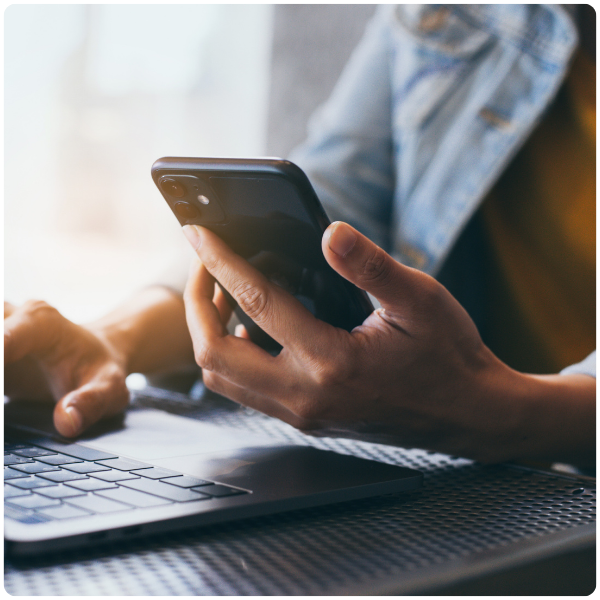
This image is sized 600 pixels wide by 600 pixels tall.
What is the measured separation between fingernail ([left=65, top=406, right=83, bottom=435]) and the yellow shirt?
64 cm

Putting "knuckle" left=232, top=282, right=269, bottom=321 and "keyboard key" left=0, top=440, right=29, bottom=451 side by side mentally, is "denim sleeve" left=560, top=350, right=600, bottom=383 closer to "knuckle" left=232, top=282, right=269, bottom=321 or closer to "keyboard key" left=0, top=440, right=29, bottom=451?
"knuckle" left=232, top=282, right=269, bottom=321

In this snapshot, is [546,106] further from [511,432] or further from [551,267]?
[511,432]

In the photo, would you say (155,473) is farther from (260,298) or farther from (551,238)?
(551,238)

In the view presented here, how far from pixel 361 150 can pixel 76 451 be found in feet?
2.48

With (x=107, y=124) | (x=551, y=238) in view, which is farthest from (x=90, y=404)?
(x=107, y=124)

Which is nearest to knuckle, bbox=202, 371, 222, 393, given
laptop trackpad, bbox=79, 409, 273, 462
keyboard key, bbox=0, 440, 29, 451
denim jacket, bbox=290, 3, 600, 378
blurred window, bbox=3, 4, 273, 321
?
laptop trackpad, bbox=79, 409, 273, 462

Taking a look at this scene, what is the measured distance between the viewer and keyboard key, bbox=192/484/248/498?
0.29 m

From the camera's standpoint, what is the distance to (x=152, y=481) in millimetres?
307

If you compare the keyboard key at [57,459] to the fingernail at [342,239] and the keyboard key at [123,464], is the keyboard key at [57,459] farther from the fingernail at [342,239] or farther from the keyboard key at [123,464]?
the fingernail at [342,239]

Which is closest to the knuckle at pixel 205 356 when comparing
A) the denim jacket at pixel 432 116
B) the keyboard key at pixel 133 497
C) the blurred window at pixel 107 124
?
the keyboard key at pixel 133 497

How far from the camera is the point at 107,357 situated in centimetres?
56

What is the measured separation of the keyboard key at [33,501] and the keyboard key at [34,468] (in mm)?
48

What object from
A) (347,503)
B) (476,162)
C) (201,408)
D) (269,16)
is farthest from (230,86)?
(347,503)

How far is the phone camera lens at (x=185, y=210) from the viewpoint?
400 mm
